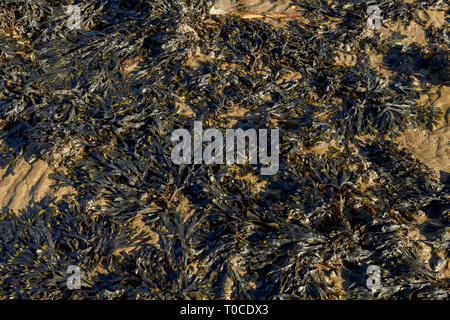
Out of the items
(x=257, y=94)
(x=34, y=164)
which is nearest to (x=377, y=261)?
(x=257, y=94)

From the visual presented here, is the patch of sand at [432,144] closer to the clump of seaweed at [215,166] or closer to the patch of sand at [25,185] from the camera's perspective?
the clump of seaweed at [215,166]

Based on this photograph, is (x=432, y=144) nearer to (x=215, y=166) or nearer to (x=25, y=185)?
(x=215, y=166)

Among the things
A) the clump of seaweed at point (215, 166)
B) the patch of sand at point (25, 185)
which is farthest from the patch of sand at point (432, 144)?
the patch of sand at point (25, 185)

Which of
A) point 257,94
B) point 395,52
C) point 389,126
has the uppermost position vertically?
point 395,52

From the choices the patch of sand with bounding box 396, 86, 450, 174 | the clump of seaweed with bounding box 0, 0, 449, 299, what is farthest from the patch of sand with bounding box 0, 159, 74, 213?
the patch of sand with bounding box 396, 86, 450, 174

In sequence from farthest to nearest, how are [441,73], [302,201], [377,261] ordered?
[441,73] → [302,201] → [377,261]

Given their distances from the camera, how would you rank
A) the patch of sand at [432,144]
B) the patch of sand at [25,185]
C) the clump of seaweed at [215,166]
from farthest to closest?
the patch of sand at [432,144] < the patch of sand at [25,185] < the clump of seaweed at [215,166]

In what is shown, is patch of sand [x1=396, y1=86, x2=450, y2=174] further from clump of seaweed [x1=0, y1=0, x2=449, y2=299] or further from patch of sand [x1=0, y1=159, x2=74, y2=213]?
patch of sand [x1=0, y1=159, x2=74, y2=213]

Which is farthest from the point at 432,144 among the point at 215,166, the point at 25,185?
the point at 25,185

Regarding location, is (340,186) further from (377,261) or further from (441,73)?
(441,73)

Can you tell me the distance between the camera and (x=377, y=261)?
324cm

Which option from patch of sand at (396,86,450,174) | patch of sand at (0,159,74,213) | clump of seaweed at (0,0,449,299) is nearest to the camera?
clump of seaweed at (0,0,449,299)

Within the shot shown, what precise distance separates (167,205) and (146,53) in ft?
6.93
